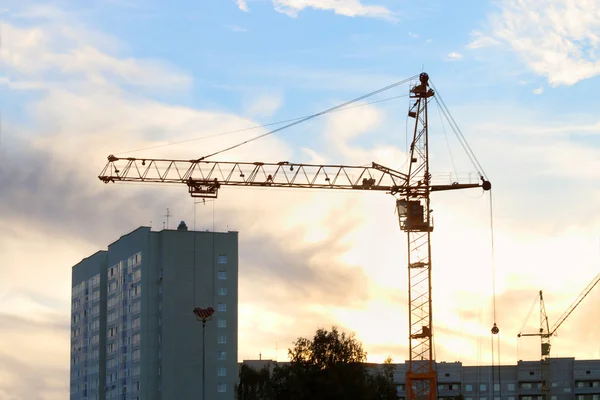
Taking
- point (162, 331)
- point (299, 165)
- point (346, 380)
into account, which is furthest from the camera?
point (162, 331)

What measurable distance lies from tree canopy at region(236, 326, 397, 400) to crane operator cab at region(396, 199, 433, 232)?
15.6m

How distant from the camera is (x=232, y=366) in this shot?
19462 cm

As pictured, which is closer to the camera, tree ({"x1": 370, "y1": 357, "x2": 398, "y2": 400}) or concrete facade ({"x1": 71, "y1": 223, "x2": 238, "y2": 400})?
tree ({"x1": 370, "y1": 357, "x2": 398, "y2": 400})

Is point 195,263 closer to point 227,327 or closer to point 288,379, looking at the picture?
point 227,327

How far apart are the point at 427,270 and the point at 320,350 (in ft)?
53.8

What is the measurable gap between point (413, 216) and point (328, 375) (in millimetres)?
24169

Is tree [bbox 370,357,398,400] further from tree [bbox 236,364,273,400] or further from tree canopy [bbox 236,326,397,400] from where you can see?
tree [bbox 236,364,273,400]

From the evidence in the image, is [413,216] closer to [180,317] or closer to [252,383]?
[252,383]

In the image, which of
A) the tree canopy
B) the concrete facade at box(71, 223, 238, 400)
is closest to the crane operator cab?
Answer: the tree canopy

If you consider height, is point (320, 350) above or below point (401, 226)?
below

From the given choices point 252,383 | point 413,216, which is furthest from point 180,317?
point 413,216

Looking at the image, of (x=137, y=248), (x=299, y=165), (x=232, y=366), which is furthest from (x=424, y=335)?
(x=137, y=248)

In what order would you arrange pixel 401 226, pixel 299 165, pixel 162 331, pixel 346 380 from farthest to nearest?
1. pixel 162 331
2. pixel 299 165
3. pixel 401 226
4. pixel 346 380

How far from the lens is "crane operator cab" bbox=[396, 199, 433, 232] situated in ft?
453
